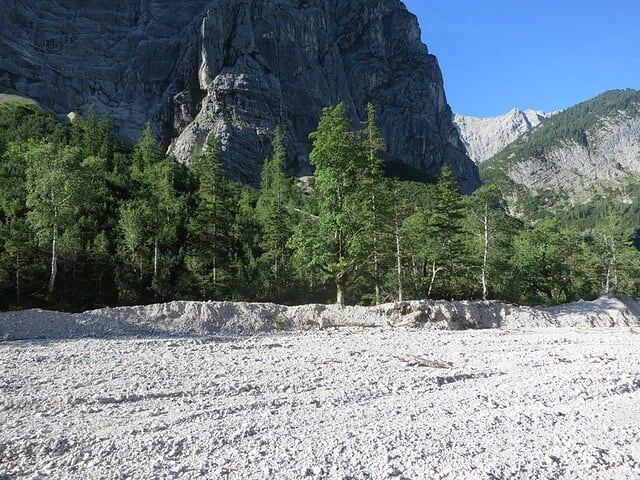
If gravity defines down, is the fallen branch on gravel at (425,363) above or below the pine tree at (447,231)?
below

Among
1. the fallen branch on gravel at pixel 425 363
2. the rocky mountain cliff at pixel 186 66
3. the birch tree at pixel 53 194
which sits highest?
the rocky mountain cliff at pixel 186 66

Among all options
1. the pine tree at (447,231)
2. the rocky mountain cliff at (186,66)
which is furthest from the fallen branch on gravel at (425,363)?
the rocky mountain cliff at (186,66)

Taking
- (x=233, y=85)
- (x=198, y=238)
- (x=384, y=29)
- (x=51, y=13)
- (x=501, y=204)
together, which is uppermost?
(x=384, y=29)

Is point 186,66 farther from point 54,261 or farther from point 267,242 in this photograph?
point 54,261

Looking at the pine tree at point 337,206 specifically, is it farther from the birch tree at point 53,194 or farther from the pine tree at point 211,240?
the birch tree at point 53,194

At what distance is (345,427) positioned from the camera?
7559 mm

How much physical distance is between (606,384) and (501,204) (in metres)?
25.7

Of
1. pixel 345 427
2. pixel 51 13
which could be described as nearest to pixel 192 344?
pixel 345 427

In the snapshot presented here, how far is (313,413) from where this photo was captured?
829 centimetres

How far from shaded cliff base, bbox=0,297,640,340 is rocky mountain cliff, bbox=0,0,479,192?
96.0m

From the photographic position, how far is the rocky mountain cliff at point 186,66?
12250 cm

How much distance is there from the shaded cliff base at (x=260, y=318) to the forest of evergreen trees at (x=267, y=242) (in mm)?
2702

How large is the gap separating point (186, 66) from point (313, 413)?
143 m

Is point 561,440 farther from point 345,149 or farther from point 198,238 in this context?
point 198,238
